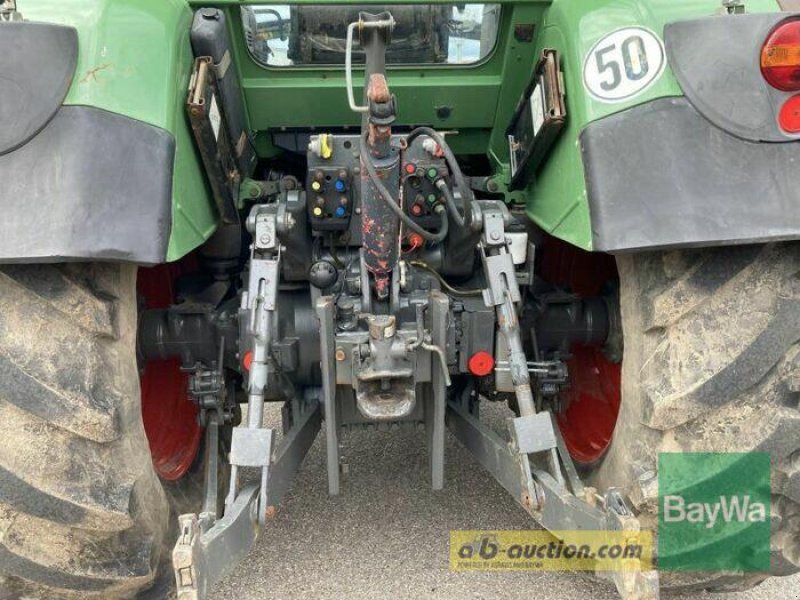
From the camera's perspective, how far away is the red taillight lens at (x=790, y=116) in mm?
1729

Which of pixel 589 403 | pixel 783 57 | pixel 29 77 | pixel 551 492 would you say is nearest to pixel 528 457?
pixel 551 492

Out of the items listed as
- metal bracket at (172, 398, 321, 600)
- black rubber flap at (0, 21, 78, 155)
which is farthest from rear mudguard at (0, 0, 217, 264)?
metal bracket at (172, 398, 321, 600)

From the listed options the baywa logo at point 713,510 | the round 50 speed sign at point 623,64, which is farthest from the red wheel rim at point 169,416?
the round 50 speed sign at point 623,64

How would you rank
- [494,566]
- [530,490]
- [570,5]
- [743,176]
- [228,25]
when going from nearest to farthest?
[743,176] → [530,490] → [570,5] → [228,25] → [494,566]

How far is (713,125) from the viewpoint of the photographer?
69.4 inches

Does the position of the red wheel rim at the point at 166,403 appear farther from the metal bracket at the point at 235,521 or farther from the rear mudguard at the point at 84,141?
the rear mudguard at the point at 84,141

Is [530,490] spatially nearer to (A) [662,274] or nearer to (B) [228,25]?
(A) [662,274]

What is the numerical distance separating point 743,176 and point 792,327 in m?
0.40

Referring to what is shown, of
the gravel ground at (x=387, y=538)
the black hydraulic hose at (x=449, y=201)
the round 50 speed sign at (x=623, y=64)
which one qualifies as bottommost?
the gravel ground at (x=387, y=538)

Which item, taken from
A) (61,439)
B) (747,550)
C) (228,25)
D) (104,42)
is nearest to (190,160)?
(104,42)

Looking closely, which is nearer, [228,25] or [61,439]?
[61,439]

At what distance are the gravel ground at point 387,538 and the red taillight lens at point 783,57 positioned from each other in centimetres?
177

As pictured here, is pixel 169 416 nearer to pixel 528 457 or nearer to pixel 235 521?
pixel 235 521

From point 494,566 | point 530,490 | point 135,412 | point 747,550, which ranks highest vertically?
point 135,412
